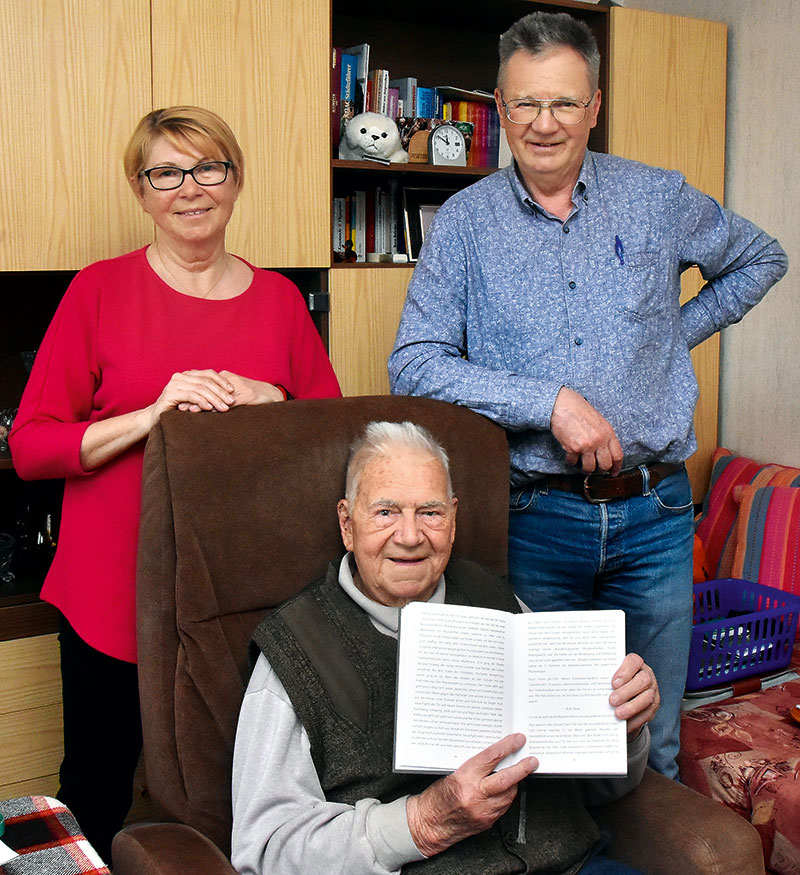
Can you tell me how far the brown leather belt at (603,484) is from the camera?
67.2 inches

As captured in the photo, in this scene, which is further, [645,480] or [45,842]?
[645,480]

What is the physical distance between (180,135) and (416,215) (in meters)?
1.31

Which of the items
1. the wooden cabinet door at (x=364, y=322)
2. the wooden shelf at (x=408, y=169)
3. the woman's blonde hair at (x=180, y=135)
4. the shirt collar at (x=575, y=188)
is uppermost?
the wooden shelf at (x=408, y=169)

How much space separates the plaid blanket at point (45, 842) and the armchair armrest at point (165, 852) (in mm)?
133

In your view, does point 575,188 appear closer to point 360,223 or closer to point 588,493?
point 588,493

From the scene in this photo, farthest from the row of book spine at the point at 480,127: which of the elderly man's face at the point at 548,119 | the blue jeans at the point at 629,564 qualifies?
the blue jeans at the point at 629,564

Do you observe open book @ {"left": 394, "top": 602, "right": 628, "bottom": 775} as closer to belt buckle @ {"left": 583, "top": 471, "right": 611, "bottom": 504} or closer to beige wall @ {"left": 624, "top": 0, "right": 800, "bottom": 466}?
belt buckle @ {"left": 583, "top": 471, "right": 611, "bottom": 504}

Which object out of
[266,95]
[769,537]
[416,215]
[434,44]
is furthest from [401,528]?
[434,44]

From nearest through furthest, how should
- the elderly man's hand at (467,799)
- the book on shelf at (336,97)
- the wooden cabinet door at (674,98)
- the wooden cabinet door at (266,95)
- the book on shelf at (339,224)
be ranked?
the elderly man's hand at (467,799), the wooden cabinet door at (266,95), the book on shelf at (336,97), the book on shelf at (339,224), the wooden cabinet door at (674,98)

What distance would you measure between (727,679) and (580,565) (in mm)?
764

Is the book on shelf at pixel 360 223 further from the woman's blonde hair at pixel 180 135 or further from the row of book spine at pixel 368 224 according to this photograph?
the woman's blonde hair at pixel 180 135

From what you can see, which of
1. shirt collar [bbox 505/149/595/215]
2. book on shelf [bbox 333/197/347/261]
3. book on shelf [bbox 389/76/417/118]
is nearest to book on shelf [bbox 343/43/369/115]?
book on shelf [bbox 389/76/417/118]

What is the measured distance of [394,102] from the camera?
2898mm

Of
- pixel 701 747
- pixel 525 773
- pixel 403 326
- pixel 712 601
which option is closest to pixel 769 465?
pixel 712 601
